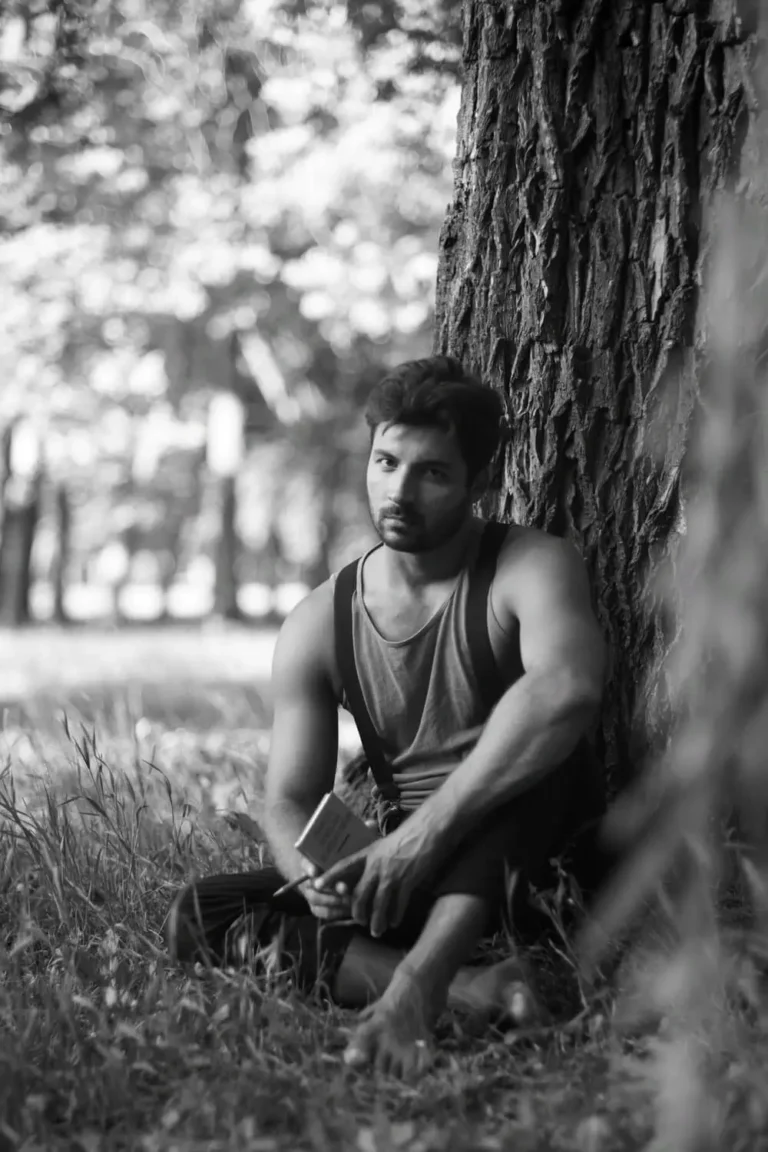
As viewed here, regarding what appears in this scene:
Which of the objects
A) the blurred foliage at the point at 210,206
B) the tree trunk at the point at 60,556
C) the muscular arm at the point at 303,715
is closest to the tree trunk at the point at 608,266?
the muscular arm at the point at 303,715

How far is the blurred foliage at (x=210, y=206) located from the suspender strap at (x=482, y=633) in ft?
11.2

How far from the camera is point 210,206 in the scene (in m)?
10.7

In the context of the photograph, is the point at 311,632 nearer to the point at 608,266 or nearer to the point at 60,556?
the point at 608,266

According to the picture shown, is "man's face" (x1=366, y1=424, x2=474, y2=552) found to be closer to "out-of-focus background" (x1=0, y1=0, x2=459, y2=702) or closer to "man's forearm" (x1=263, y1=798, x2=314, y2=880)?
"man's forearm" (x1=263, y1=798, x2=314, y2=880)

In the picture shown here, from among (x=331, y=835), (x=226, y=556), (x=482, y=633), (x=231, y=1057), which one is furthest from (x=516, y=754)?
(x=226, y=556)

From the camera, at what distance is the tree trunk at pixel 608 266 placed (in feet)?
11.6

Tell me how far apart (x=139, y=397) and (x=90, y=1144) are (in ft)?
42.1

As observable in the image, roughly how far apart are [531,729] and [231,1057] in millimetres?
947

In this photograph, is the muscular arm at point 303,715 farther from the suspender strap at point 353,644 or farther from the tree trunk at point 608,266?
the tree trunk at point 608,266

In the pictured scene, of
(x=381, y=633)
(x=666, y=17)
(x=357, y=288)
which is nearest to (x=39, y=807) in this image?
(x=381, y=633)

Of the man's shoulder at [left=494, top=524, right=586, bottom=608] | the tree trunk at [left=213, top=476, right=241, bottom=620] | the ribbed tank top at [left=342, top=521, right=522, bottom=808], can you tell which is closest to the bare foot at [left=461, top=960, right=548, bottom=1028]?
the ribbed tank top at [left=342, top=521, right=522, bottom=808]

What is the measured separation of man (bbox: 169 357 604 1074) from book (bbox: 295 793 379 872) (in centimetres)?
7

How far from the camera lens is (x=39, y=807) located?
4.39 metres

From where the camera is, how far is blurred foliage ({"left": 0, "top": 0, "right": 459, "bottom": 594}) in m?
6.54
